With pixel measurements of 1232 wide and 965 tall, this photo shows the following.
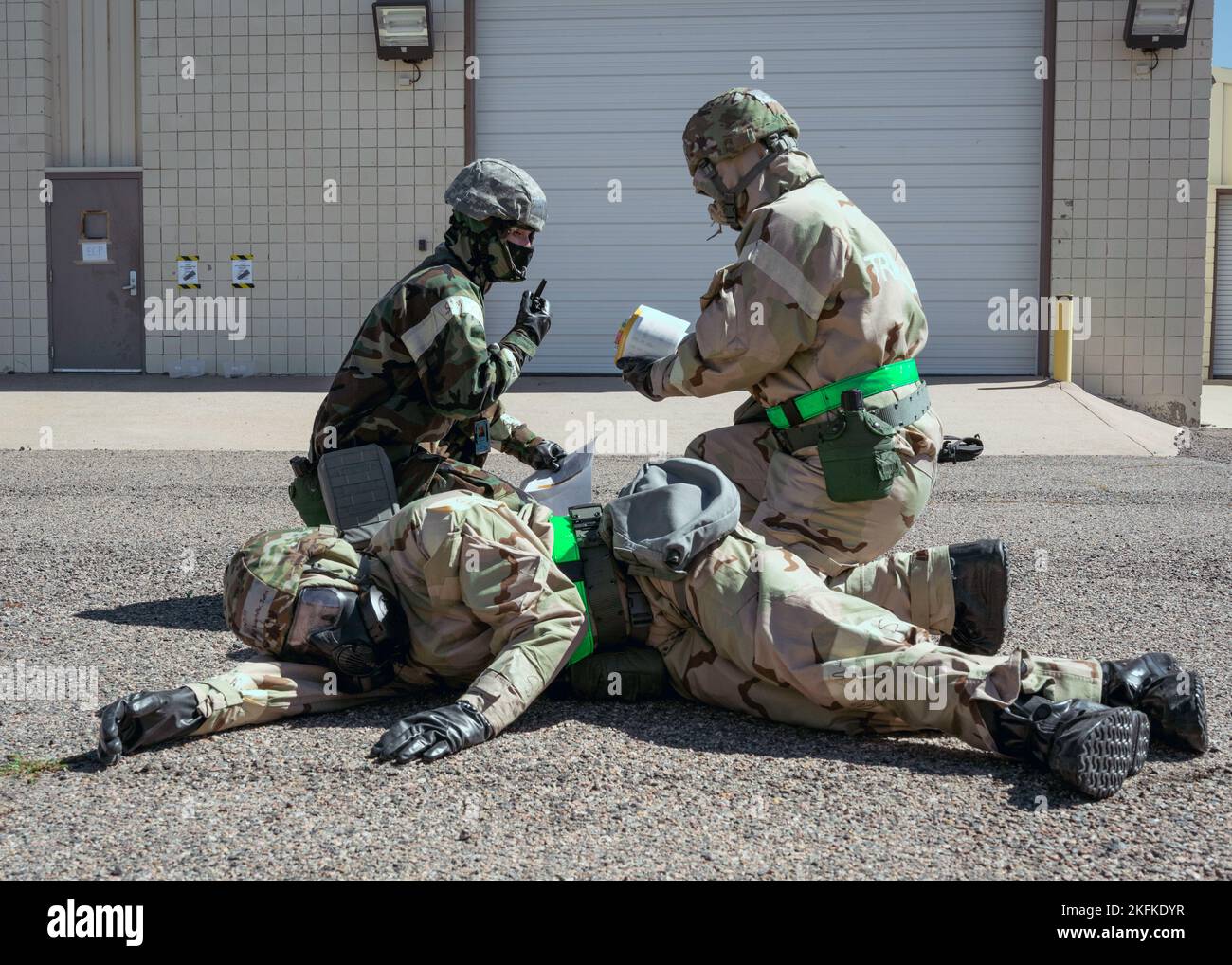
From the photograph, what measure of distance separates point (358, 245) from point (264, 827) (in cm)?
1129

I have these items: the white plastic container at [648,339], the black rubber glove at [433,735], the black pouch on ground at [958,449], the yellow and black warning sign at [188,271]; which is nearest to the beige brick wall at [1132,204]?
the yellow and black warning sign at [188,271]

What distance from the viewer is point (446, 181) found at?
1336 cm

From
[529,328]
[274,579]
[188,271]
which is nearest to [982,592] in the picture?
[274,579]

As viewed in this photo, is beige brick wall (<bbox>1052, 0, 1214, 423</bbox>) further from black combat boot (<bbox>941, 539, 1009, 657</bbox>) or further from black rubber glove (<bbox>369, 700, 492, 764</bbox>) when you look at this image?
black rubber glove (<bbox>369, 700, 492, 764</bbox>)

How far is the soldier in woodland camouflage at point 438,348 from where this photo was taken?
455cm

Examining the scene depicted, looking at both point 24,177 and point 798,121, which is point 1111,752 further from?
point 24,177

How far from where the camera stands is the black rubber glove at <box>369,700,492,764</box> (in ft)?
10.1

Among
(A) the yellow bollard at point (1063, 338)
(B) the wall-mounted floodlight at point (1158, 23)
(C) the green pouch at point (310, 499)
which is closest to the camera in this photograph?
(C) the green pouch at point (310, 499)

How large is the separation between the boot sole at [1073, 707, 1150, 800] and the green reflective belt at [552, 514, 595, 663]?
50.9 inches

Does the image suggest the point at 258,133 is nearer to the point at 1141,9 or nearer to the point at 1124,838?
the point at 1141,9

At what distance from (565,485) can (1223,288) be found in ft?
49.7

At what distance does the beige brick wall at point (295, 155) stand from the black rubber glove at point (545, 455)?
8437mm

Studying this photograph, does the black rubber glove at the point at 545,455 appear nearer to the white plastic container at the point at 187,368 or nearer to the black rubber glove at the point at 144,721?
the black rubber glove at the point at 144,721

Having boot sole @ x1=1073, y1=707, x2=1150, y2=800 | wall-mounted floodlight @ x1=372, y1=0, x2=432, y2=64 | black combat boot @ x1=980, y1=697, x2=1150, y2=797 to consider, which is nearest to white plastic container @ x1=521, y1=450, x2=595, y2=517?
black combat boot @ x1=980, y1=697, x2=1150, y2=797
